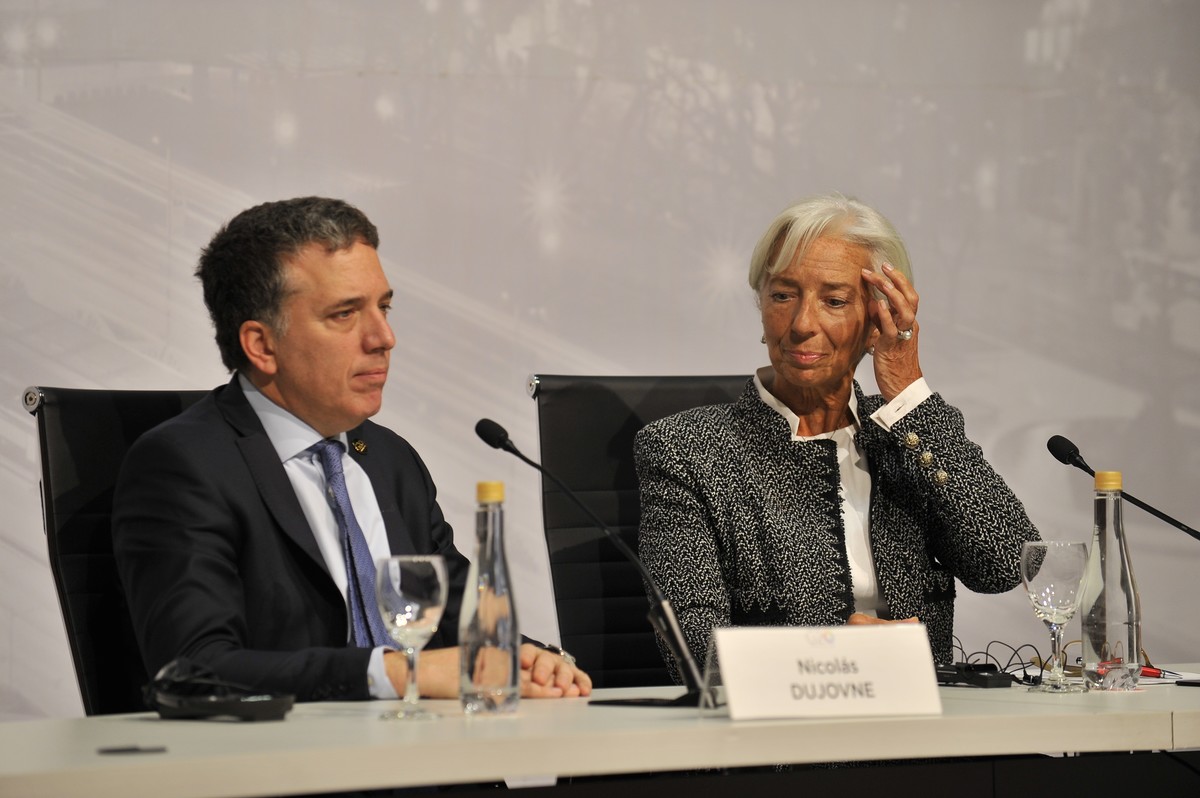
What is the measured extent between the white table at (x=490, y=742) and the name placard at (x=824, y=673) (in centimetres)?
3

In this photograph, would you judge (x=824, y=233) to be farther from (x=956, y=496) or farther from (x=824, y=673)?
(x=824, y=673)

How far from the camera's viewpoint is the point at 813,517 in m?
2.16

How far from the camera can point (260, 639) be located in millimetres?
1709

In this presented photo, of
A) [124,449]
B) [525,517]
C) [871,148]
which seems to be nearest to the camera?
[124,449]

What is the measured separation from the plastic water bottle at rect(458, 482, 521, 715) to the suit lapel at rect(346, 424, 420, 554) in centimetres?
57

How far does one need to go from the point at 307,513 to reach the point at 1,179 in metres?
1.61

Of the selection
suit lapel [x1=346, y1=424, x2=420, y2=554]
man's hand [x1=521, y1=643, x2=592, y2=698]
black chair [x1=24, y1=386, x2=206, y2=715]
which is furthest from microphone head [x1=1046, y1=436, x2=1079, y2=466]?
black chair [x1=24, y1=386, x2=206, y2=715]

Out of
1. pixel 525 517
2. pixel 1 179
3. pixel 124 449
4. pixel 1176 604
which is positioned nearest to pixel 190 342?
pixel 1 179

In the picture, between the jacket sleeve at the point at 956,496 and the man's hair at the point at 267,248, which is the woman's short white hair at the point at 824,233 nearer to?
the jacket sleeve at the point at 956,496

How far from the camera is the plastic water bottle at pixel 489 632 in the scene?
1.29 m

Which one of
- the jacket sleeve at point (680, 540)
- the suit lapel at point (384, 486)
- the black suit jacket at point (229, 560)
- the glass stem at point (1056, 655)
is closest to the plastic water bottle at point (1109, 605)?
the glass stem at point (1056, 655)

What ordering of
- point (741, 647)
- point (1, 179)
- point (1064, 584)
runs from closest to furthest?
point (741, 647), point (1064, 584), point (1, 179)

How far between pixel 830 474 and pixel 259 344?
3.05ft

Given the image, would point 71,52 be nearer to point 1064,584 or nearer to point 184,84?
point 184,84
